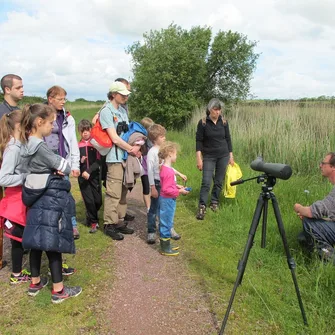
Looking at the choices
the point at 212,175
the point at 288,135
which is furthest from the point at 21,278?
the point at 288,135

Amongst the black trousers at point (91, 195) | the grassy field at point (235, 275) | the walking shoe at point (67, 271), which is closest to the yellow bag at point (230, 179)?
the grassy field at point (235, 275)

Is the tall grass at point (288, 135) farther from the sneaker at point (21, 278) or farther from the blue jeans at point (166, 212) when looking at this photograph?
the sneaker at point (21, 278)

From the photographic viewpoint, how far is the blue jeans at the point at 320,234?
11.3ft

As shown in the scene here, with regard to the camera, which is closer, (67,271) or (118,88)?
(67,271)

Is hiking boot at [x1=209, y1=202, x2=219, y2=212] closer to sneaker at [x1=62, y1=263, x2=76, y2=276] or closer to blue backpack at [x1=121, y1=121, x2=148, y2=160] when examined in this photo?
blue backpack at [x1=121, y1=121, x2=148, y2=160]

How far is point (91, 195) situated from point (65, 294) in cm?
202

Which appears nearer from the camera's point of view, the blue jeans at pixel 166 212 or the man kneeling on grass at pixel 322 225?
the man kneeling on grass at pixel 322 225

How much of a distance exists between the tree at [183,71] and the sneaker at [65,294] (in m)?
14.1

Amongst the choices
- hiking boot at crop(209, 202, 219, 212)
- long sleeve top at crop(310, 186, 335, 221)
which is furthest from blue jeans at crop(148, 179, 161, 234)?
long sleeve top at crop(310, 186, 335, 221)

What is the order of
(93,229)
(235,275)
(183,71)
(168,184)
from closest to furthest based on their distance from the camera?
1. (235,275)
2. (168,184)
3. (93,229)
4. (183,71)

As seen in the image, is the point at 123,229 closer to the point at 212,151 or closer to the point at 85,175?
the point at 85,175

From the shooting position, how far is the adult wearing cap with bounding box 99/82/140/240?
433 centimetres

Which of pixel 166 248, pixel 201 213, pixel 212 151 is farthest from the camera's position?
pixel 212 151

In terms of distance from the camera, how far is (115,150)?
4.46 metres
